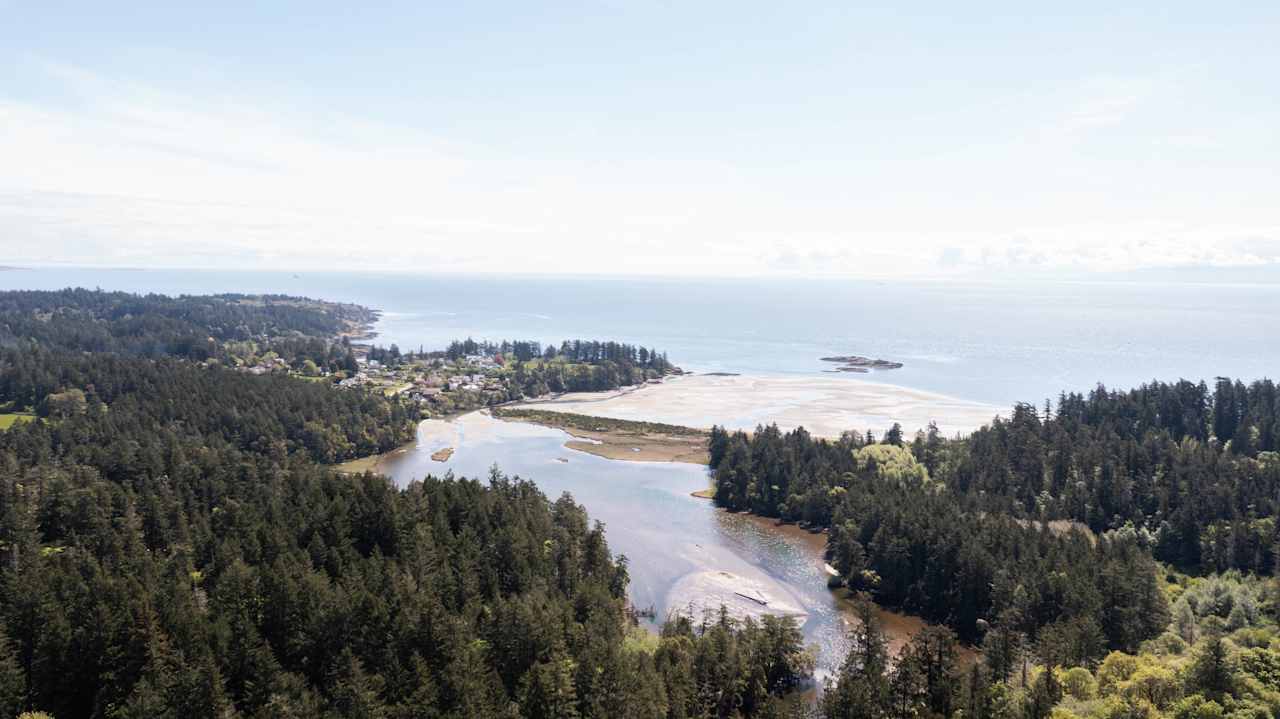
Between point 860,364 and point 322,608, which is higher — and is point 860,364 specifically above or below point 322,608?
above

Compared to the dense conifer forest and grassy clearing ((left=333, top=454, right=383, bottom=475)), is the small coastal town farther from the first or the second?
the dense conifer forest

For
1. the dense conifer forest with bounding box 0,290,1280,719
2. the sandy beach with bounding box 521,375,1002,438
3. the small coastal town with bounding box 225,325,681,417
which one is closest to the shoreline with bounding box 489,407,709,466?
the sandy beach with bounding box 521,375,1002,438

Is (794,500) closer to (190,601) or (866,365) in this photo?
(190,601)

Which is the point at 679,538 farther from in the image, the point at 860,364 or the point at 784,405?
the point at 860,364

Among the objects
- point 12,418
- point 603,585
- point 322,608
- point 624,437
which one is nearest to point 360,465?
point 624,437

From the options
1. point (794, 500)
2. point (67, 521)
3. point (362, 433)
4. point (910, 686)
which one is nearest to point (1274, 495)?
point (794, 500)

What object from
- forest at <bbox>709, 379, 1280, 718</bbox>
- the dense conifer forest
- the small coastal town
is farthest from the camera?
the small coastal town

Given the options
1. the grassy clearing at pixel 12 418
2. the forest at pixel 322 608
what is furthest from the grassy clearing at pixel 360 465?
the grassy clearing at pixel 12 418
